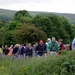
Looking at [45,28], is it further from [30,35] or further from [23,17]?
[30,35]

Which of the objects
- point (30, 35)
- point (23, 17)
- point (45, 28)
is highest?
point (30, 35)

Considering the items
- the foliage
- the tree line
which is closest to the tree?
the tree line

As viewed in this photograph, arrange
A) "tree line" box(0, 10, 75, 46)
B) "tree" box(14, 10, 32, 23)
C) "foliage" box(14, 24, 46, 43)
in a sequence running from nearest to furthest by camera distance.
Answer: "foliage" box(14, 24, 46, 43)
"tree line" box(0, 10, 75, 46)
"tree" box(14, 10, 32, 23)

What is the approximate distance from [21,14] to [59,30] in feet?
59.3

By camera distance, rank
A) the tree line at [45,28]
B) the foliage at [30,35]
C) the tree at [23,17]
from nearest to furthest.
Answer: the foliage at [30,35] → the tree line at [45,28] → the tree at [23,17]

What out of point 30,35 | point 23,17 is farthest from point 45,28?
point 30,35

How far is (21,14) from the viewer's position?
10712 cm

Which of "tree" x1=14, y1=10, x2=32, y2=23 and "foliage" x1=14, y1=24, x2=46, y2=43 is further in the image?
"tree" x1=14, y1=10, x2=32, y2=23

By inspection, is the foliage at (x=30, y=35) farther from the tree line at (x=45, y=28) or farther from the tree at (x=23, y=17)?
the tree at (x=23, y=17)

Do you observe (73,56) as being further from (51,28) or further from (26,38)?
(51,28)

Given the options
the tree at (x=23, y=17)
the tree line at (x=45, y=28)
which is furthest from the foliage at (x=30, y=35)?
the tree at (x=23, y=17)

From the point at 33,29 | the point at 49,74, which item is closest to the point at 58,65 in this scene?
the point at 49,74

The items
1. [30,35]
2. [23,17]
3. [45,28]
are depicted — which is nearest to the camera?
[30,35]

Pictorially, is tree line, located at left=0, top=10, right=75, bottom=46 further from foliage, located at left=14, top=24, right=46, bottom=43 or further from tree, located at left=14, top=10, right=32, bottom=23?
foliage, located at left=14, top=24, right=46, bottom=43
